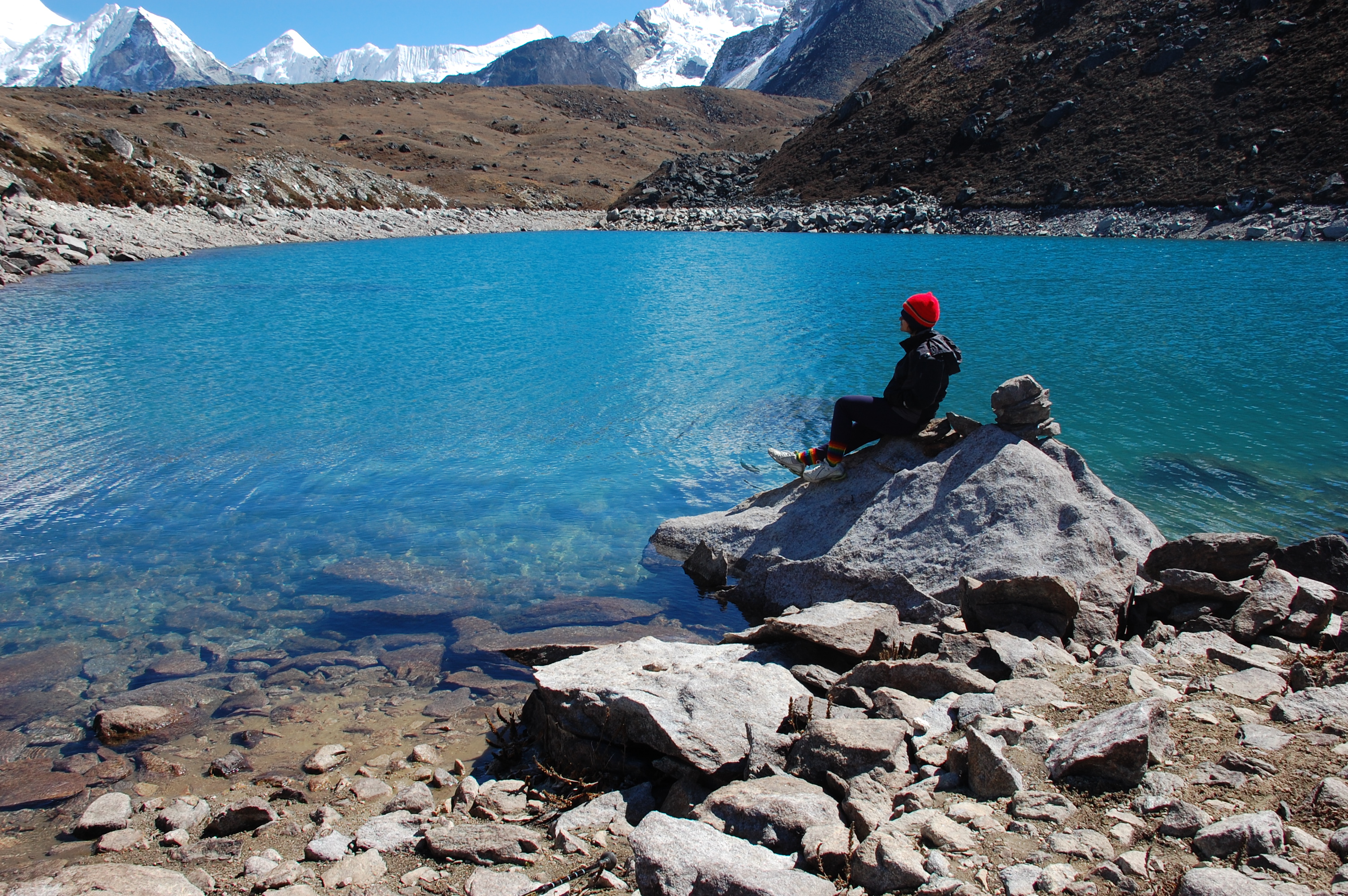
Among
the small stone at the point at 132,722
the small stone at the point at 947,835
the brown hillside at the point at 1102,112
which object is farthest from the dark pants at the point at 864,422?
the brown hillside at the point at 1102,112

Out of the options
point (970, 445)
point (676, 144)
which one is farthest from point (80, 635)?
point (676, 144)

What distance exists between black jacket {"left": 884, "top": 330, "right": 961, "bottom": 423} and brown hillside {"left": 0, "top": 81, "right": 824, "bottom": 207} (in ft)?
208

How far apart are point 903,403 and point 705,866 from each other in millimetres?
6770

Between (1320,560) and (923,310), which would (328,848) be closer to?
(923,310)

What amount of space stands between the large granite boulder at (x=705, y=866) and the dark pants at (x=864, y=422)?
6.34 m

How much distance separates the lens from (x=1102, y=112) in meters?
79.8

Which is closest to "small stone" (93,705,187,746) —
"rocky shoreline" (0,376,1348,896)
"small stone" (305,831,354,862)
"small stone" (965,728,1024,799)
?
"rocky shoreline" (0,376,1348,896)

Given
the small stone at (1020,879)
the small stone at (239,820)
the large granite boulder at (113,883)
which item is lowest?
the small stone at (239,820)

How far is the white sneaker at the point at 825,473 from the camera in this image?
1016 cm

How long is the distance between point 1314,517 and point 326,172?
322 feet

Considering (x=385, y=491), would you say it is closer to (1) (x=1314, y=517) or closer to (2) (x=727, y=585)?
(2) (x=727, y=585)

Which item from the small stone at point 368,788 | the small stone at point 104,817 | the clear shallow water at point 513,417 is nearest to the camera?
the small stone at point 104,817

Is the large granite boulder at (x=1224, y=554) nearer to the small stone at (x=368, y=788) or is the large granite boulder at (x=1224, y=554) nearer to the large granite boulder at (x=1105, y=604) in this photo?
the large granite boulder at (x=1105, y=604)

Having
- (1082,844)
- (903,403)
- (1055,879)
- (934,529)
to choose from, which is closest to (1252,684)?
(1082,844)
